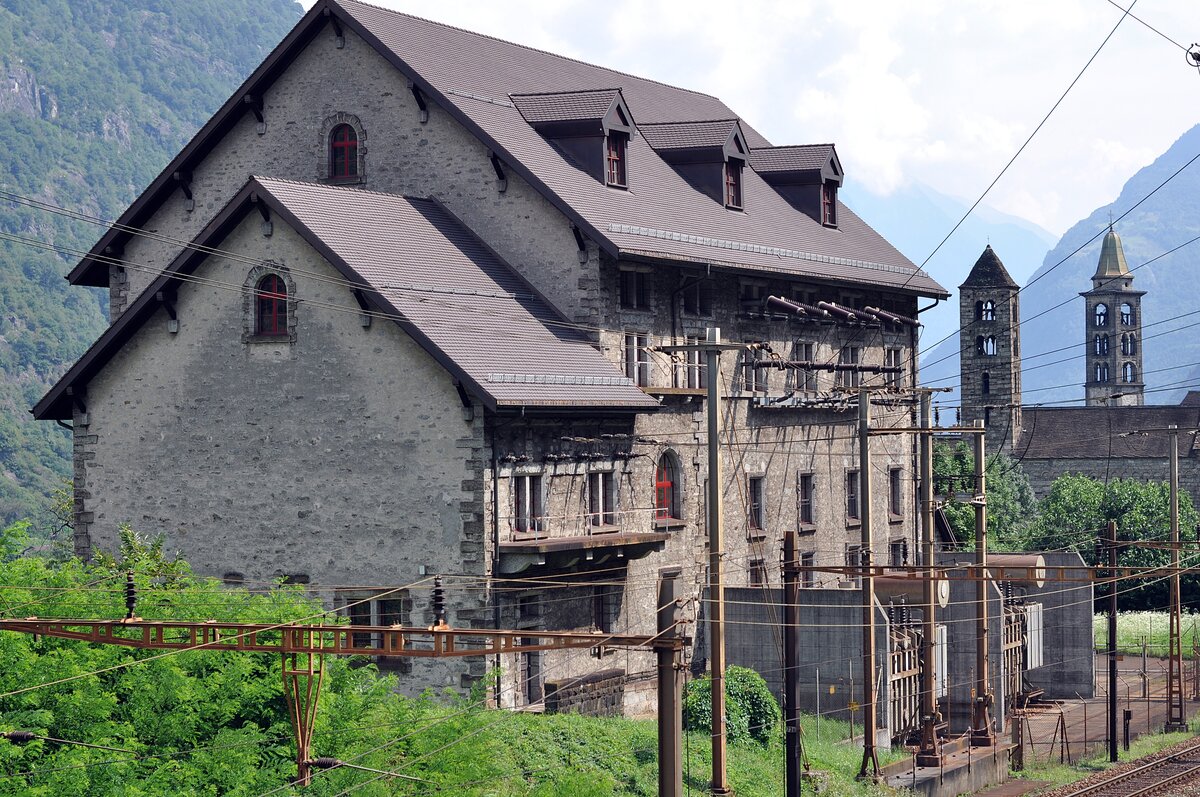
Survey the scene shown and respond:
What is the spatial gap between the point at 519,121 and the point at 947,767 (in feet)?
57.5

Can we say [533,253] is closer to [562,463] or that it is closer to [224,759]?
[562,463]

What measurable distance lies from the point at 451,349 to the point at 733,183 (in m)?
15.6

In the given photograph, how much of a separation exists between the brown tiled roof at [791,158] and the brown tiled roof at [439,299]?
583 inches

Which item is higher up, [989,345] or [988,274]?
[988,274]

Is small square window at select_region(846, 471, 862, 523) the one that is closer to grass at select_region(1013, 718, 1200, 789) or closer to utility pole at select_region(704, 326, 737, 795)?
grass at select_region(1013, 718, 1200, 789)

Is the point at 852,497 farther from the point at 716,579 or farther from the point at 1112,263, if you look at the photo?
the point at 1112,263

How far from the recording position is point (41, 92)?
197000 millimetres

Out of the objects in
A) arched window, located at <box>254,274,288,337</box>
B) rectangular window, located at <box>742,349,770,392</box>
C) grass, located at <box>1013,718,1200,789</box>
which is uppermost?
arched window, located at <box>254,274,288,337</box>

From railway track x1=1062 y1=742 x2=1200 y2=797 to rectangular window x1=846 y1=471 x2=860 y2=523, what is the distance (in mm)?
10994

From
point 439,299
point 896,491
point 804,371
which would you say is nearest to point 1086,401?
point 896,491

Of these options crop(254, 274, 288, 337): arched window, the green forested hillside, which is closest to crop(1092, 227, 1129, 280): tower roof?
the green forested hillside

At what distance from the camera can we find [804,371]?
50.2 meters

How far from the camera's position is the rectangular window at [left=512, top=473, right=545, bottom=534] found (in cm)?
3697

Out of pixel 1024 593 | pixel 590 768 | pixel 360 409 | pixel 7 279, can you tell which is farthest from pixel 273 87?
pixel 7 279
